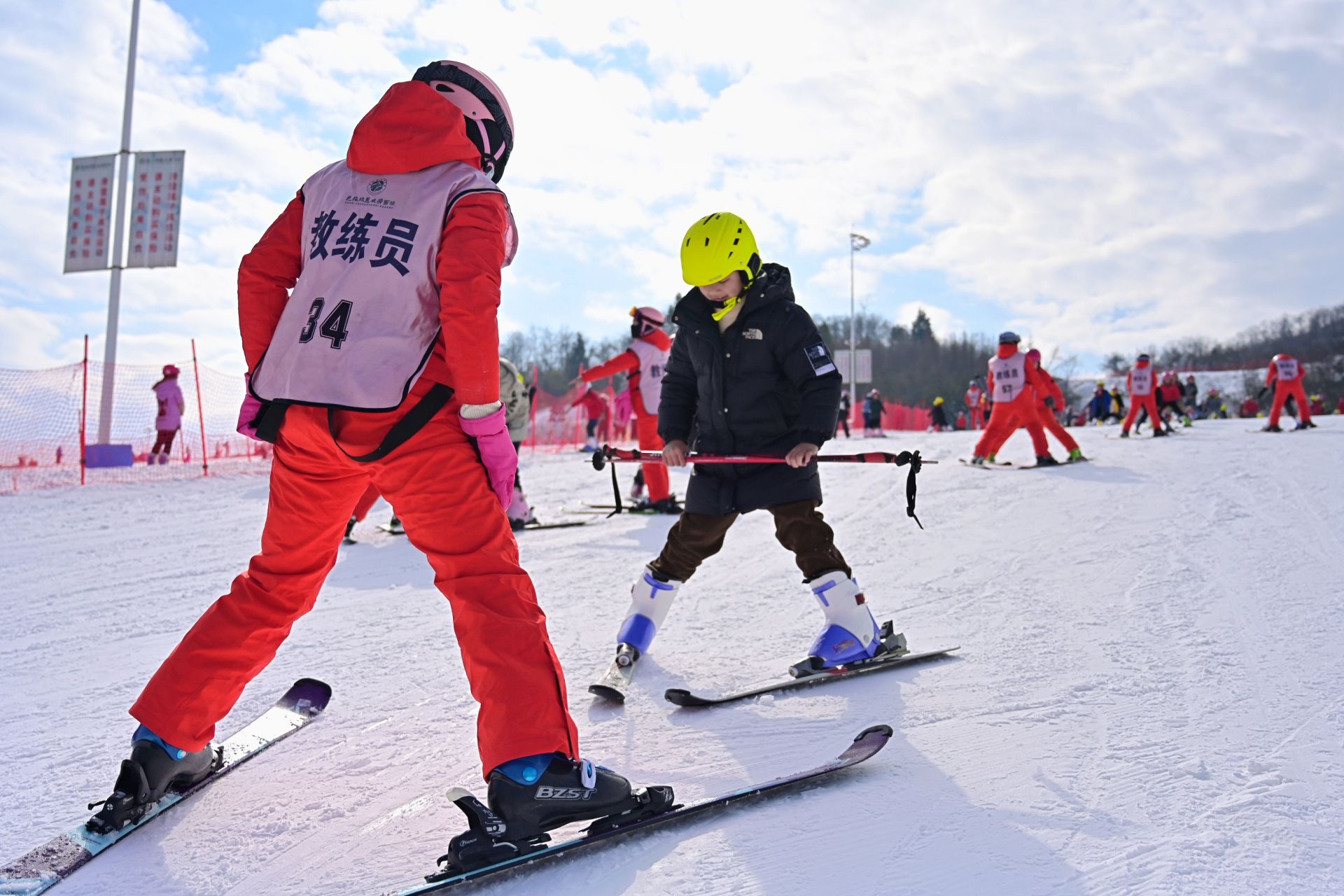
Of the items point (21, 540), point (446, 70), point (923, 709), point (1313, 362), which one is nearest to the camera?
point (446, 70)

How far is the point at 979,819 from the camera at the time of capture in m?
2.09

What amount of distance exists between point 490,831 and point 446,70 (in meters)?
1.91

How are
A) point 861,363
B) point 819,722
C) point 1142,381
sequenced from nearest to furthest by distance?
point 819,722, point 1142,381, point 861,363

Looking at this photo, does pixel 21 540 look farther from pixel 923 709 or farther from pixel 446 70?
pixel 923 709

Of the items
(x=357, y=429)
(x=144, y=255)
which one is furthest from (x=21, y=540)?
(x=144, y=255)

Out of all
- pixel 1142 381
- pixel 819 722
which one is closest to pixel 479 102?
pixel 819 722

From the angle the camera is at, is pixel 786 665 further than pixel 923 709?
Yes

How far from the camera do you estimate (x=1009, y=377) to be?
438 inches

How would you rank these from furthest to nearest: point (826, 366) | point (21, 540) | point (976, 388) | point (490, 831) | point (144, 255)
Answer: point (976, 388), point (144, 255), point (21, 540), point (826, 366), point (490, 831)

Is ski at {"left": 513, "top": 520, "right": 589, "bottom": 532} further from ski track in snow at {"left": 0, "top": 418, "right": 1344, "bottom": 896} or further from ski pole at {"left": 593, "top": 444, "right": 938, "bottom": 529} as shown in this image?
ski pole at {"left": 593, "top": 444, "right": 938, "bottom": 529}

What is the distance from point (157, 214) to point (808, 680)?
1762 cm

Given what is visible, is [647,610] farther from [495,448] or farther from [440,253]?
[440,253]

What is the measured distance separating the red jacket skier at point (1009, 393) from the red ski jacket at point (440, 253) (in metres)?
10.1

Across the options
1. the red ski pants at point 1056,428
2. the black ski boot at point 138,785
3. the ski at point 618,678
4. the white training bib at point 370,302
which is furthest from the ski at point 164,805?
the red ski pants at point 1056,428
